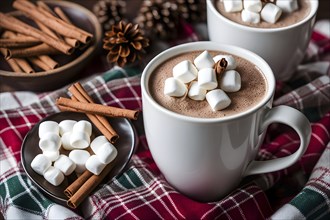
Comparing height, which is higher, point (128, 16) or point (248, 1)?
point (248, 1)

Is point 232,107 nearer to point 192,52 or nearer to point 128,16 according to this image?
point 192,52

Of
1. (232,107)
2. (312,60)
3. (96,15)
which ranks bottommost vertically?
(312,60)

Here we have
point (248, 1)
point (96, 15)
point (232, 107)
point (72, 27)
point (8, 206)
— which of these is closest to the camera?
point (232, 107)

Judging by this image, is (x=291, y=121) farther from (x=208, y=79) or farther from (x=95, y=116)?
(x=95, y=116)

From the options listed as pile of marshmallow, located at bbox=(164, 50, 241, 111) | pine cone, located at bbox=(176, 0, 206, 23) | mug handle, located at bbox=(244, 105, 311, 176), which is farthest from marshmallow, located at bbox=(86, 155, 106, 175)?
pine cone, located at bbox=(176, 0, 206, 23)

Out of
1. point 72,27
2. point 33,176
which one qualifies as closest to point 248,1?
point 72,27

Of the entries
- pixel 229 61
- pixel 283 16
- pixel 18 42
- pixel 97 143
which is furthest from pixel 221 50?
pixel 18 42
